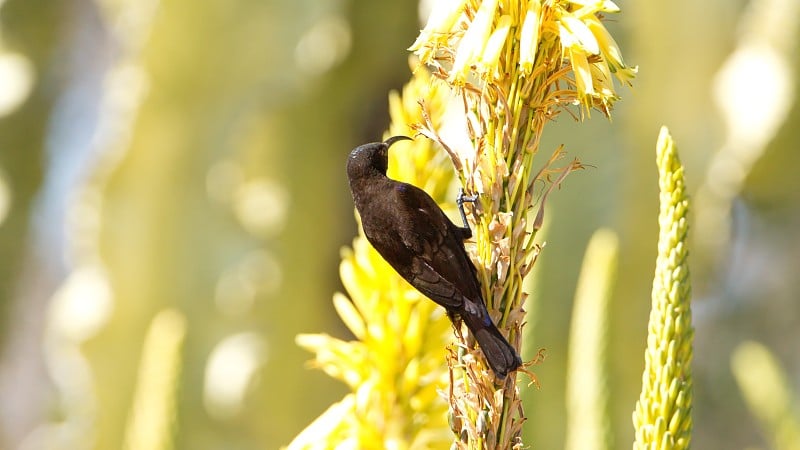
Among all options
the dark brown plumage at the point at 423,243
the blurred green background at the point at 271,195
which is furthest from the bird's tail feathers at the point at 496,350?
the blurred green background at the point at 271,195

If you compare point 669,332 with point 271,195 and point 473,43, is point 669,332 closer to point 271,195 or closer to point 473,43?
point 473,43

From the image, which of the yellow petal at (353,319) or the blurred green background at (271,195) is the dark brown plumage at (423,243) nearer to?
the yellow petal at (353,319)

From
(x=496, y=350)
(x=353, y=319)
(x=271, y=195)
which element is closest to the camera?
(x=496, y=350)

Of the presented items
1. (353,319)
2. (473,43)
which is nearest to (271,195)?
(353,319)

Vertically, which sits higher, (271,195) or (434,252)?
(271,195)

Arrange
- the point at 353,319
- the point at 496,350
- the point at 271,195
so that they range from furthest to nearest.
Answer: the point at 271,195 → the point at 353,319 → the point at 496,350

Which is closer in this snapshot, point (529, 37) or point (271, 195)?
point (529, 37)
